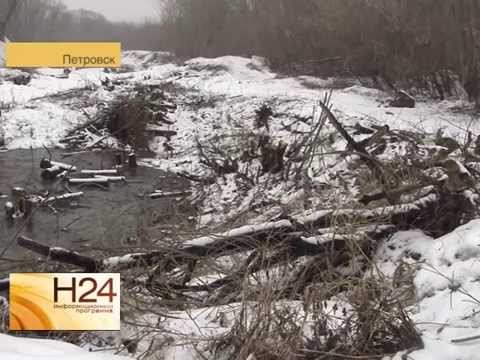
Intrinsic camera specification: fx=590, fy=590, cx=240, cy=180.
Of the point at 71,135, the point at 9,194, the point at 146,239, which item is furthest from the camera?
the point at 71,135

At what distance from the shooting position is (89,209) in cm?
860

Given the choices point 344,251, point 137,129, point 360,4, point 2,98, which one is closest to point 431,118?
point 360,4

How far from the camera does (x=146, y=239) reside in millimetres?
4602

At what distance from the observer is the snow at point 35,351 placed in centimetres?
261

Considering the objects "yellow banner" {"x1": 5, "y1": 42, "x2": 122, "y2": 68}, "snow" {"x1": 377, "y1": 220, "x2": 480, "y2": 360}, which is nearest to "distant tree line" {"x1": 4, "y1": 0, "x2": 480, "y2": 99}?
"yellow banner" {"x1": 5, "y1": 42, "x2": 122, "y2": 68}

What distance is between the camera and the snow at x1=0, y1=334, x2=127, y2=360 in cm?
261

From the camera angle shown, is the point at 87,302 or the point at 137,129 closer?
the point at 87,302

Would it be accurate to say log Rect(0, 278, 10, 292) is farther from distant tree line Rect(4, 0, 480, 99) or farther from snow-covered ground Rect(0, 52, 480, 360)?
distant tree line Rect(4, 0, 480, 99)

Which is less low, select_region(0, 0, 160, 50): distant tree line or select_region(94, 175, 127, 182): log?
select_region(0, 0, 160, 50): distant tree line

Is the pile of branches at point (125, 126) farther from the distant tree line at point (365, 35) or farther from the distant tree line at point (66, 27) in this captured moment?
the distant tree line at point (66, 27)

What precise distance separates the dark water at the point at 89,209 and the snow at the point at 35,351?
1375 millimetres

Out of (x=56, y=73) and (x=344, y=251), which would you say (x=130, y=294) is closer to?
(x=344, y=251)

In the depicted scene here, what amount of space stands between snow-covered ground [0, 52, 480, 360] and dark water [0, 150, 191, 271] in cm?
77

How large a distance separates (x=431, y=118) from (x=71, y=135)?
7575 millimetres
